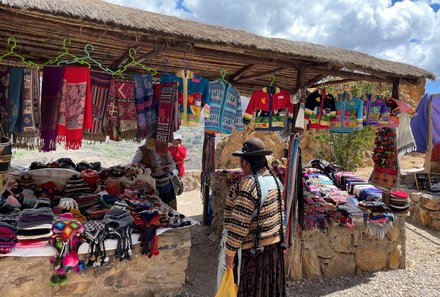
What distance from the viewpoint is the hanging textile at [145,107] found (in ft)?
14.3

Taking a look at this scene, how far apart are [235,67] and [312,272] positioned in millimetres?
3678

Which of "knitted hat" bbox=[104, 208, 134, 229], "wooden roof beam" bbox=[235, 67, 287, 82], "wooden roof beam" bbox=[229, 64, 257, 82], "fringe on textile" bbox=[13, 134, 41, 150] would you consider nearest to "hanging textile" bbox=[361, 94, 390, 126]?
"wooden roof beam" bbox=[235, 67, 287, 82]

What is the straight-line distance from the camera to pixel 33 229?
327 cm

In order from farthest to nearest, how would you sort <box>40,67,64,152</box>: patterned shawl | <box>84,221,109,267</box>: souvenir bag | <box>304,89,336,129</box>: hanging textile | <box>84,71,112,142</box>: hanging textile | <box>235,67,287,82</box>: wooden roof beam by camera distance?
<box>304,89,336,129</box>: hanging textile, <box>235,67,287,82</box>: wooden roof beam, <box>84,71,112,142</box>: hanging textile, <box>40,67,64,152</box>: patterned shawl, <box>84,221,109,267</box>: souvenir bag

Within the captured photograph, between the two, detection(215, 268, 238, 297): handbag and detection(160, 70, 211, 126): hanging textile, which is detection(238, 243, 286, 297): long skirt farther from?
detection(160, 70, 211, 126): hanging textile

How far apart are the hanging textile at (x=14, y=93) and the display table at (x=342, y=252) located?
4028mm

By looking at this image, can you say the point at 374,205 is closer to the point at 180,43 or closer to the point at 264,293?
the point at 264,293

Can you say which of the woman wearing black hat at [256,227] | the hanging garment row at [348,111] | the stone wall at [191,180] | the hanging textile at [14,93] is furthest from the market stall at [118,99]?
the stone wall at [191,180]

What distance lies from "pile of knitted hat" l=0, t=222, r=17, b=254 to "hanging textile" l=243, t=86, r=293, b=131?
3.57 m

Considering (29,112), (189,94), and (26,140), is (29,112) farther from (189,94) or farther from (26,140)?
(189,94)

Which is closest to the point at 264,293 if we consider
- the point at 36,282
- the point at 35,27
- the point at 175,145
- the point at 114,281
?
the point at 114,281

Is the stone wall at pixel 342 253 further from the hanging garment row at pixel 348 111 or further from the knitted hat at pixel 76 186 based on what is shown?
the knitted hat at pixel 76 186

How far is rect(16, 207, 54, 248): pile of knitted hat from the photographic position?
3.25 m

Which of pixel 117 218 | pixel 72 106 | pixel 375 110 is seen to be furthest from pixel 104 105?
pixel 375 110
